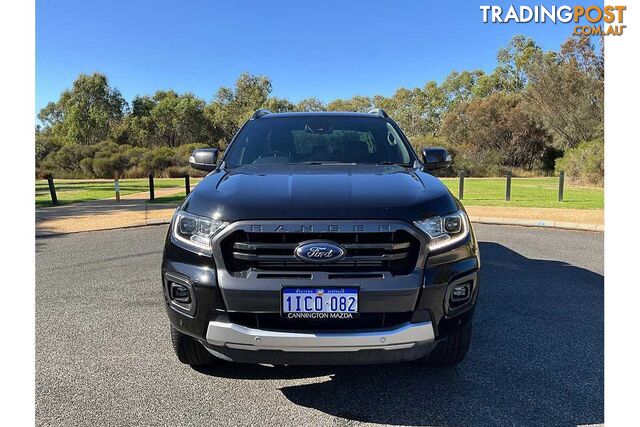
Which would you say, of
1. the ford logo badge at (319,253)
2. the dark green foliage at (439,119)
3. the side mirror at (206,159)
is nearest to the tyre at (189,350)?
the ford logo badge at (319,253)

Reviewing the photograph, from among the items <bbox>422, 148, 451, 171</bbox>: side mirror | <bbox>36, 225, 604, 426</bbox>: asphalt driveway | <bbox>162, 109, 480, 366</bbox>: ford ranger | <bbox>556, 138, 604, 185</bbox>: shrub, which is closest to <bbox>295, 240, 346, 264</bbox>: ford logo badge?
<bbox>162, 109, 480, 366</bbox>: ford ranger

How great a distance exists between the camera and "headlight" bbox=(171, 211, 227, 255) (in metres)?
2.57

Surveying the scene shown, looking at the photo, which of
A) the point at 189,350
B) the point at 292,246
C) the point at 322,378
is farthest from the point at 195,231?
the point at 322,378

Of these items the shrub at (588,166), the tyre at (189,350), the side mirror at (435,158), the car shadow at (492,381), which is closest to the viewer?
the car shadow at (492,381)

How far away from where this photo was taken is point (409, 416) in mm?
Result: 2645

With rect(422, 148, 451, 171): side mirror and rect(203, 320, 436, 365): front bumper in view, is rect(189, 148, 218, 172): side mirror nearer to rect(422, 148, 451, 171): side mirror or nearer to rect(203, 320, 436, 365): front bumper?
rect(422, 148, 451, 171): side mirror

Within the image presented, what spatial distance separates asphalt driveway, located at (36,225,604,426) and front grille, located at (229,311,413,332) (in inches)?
21.7

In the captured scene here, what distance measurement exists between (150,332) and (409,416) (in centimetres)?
228

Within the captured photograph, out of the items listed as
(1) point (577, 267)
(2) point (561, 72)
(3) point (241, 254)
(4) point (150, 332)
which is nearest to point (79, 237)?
(4) point (150, 332)

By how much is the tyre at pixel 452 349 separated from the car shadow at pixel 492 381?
106 millimetres

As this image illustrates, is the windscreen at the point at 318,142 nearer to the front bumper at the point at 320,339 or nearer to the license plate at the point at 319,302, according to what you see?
the license plate at the point at 319,302

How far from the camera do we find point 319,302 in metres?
2.44

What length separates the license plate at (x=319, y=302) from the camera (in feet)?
7.99

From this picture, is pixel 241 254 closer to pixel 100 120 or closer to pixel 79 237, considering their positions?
pixel 79 237
